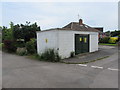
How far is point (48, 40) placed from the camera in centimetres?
1212

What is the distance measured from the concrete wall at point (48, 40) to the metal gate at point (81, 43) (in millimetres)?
2860

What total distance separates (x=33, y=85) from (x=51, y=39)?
22.9 feet

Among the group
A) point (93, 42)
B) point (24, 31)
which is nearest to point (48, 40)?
point (93, 42)

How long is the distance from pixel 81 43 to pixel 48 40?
157 inches

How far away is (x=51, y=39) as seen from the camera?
1177cm

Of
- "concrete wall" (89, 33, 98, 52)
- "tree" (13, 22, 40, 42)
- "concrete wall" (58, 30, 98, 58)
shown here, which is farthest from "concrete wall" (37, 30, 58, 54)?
"tree" (13, 22, 40, 42)

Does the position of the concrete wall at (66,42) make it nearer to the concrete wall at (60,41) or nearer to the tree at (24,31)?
the concrete wall at (60,41)

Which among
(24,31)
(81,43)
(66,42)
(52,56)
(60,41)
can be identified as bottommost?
(52,56)

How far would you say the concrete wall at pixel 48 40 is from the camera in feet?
37.6

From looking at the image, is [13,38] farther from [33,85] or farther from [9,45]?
[33,85]

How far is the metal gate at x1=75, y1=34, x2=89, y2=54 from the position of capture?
43.2ft

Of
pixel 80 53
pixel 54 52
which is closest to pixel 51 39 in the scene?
pixel 54 52

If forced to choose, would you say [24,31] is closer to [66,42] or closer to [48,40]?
[48,40]

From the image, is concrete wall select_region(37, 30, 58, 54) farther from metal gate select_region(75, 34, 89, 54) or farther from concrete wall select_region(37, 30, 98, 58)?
metal gate select_region(75, 34, 89, 54)
